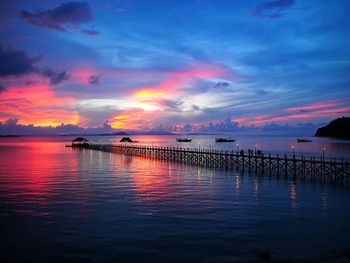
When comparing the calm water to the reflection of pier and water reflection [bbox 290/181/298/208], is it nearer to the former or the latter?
water reflection [bbox 290/181/298/208]

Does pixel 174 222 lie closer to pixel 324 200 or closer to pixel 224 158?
pixel 324 200

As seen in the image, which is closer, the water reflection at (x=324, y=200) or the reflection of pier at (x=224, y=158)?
the water reflection at (x=324, y=200)

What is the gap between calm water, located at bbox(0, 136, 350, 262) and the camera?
1681 centimetres

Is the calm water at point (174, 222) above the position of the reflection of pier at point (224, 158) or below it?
below

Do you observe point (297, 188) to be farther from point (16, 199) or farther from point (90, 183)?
point (16, 199)

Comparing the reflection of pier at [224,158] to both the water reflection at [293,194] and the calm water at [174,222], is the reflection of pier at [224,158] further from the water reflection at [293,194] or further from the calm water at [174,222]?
the calm water at [174,222]

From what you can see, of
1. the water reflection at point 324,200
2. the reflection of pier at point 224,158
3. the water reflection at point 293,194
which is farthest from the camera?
the reflection of pier at point 224,158

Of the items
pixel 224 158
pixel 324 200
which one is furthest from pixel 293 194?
pixel 224 158

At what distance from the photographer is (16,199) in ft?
99.5

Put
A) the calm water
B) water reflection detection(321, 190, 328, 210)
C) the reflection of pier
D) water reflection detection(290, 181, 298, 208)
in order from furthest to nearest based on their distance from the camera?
1. the reflection of pier
2. water reflection detection(290, 181, 298, 208)
3. water reflection detection(321, 190, 328, 210)
4. the calm water

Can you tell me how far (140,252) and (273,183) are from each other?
2578 centimetres

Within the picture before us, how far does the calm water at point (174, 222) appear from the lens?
16.8m

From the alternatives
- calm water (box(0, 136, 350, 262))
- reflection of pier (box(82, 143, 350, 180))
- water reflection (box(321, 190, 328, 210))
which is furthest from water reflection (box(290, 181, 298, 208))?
reflection of pier (box(82, 143, 350, 180))

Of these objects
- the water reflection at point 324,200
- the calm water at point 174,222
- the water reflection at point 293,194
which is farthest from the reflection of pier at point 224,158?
the calm water at point 174,222
